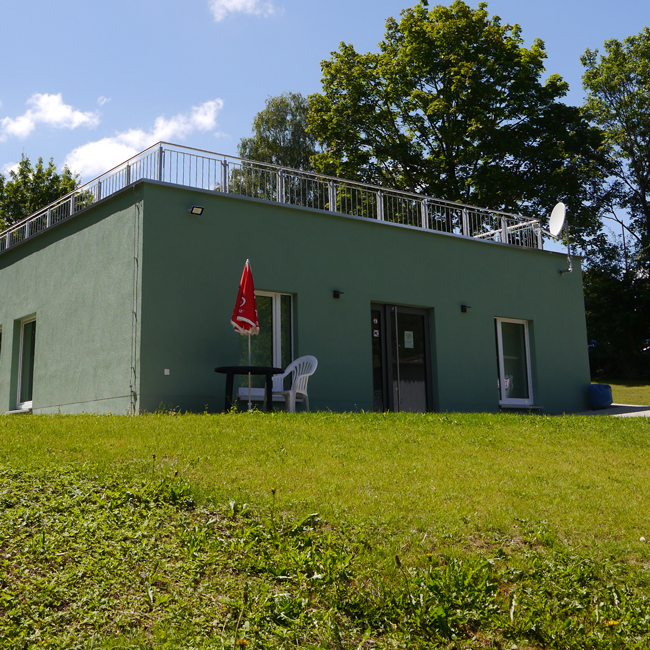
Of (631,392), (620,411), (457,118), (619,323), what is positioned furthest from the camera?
(619,323)

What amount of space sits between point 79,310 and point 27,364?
2.94 meters

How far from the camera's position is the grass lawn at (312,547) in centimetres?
367

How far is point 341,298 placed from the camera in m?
12.8

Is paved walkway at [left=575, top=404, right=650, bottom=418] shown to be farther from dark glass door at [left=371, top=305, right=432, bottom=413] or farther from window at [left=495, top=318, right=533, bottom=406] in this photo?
dark glass door at [left=371, top=305, right=432, bottom=413]

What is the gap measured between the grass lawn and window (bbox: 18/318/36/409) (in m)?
7.77

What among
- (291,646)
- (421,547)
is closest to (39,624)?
(291,646)

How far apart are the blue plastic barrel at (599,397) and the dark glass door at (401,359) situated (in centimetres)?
449

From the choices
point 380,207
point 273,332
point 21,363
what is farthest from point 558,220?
point 21,363

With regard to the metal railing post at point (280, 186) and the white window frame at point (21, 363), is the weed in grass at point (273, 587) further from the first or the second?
the white window frame at point (21, 363)

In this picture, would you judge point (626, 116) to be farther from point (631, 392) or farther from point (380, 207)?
point (380, 207)

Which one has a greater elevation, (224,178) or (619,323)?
(224,178)

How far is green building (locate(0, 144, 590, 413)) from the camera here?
11.1 m

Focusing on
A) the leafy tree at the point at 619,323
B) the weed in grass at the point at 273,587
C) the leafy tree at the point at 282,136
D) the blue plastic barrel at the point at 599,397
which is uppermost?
the leafy tree at the point at 282,136

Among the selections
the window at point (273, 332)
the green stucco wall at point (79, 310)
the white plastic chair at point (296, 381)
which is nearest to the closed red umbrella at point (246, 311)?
the white plastic chair at point (296, 381)
